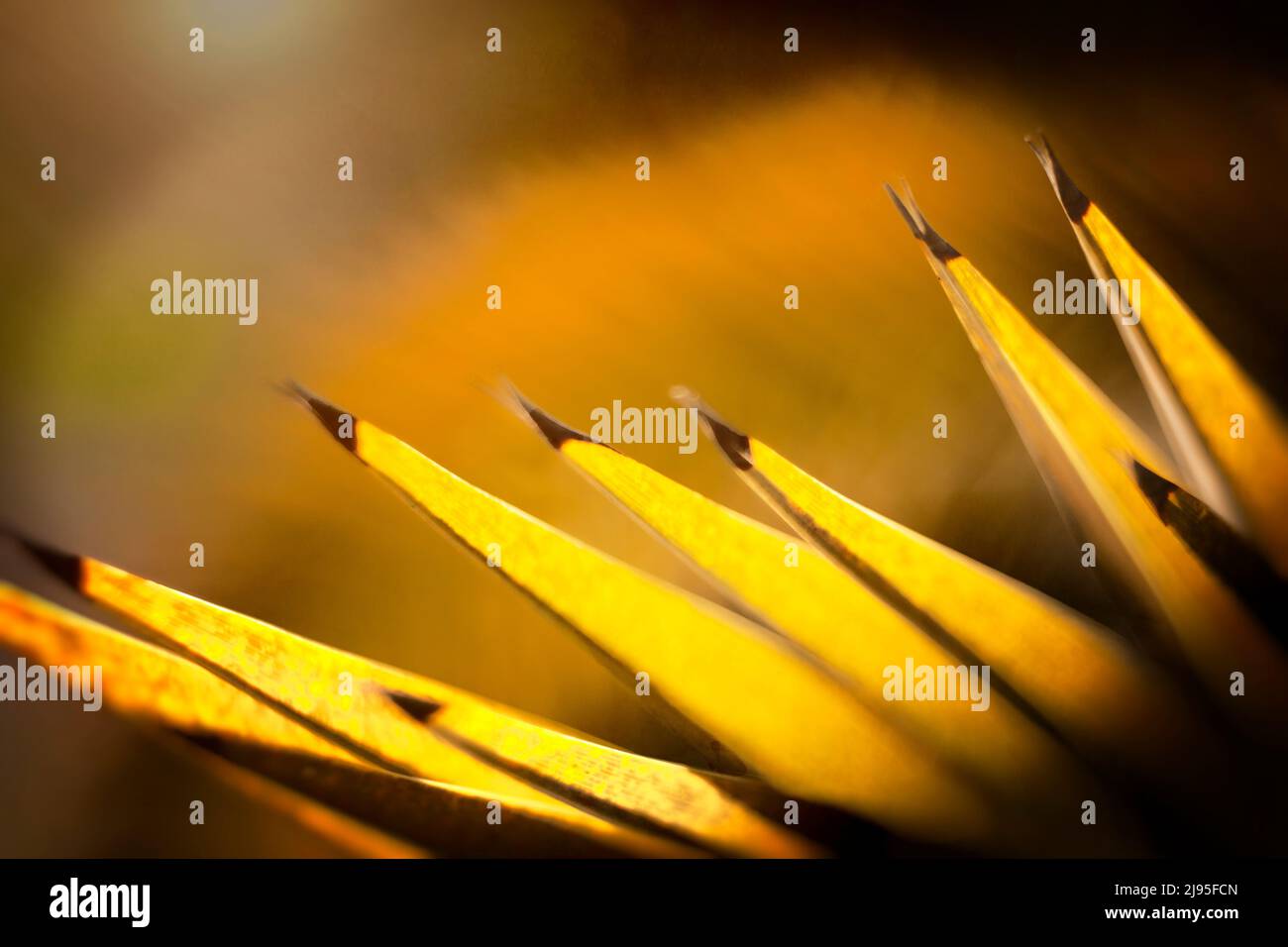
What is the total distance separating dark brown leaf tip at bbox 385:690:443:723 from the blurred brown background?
0.23 feet

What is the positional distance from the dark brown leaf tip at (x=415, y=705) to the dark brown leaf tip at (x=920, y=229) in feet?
5.45

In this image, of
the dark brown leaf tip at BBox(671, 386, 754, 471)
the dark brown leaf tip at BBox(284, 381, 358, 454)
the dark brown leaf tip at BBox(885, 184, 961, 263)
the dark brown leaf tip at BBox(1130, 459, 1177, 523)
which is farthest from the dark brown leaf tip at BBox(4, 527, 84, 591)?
the dark brown leaf tip at BBox(1130, 459, 1177, 523)

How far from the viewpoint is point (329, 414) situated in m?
2.18

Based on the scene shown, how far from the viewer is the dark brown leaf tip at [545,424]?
2.21 meters

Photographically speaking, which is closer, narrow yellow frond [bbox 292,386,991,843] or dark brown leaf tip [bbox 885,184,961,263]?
narrow yellow frond [bbox 292,386,991,843]

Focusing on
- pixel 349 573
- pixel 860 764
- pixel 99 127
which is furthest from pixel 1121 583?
pixel 99 127

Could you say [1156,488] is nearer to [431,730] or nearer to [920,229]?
[920,229]

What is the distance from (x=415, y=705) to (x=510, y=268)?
3.56 ft

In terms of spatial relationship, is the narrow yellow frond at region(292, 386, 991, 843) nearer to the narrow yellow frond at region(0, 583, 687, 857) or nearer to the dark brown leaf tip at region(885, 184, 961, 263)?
the narrow yellow frond at region(0, 583, 687, 857)

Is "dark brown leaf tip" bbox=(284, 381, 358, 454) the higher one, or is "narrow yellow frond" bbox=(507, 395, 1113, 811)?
"dark brown leaf tip" bbox=(284, 381, 358, 454)

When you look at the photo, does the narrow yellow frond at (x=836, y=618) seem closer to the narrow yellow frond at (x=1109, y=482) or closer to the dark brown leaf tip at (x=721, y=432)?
the dark brown leaf tip at (x=721, y=432)

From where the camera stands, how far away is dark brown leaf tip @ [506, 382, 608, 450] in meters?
2.21

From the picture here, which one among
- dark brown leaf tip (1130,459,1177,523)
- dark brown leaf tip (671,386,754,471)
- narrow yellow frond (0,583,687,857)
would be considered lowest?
narrow yellow frond (0,583,687,857)
